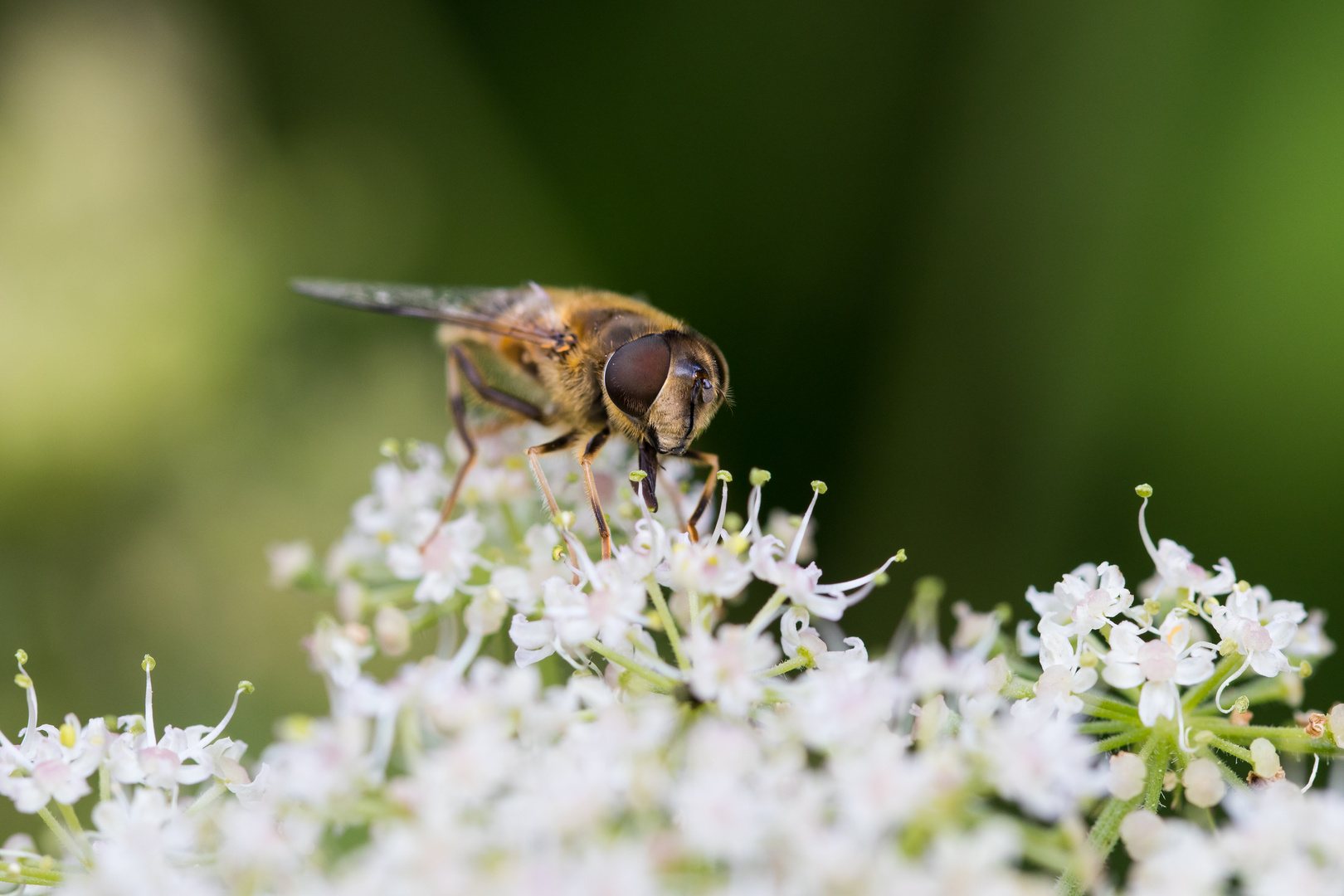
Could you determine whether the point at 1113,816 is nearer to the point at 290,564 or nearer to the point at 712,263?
the point at 290,564

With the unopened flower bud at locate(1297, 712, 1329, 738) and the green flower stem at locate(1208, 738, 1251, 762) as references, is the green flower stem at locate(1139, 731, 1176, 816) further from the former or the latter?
the unopened flower bud at locate(1297, 712, 1329, 738)

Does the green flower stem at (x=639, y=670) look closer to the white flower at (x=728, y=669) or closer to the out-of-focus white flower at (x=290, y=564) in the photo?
the white flower at (x=728, y=669)

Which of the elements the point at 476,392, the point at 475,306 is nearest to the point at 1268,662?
the point at 476,392

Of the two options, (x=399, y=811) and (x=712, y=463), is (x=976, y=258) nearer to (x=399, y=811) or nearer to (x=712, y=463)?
(x=712, y=463)


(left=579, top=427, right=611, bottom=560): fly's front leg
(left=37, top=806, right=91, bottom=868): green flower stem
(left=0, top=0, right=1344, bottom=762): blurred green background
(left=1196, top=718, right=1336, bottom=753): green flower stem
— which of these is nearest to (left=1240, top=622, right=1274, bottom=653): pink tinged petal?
(left=1196, top=718, right=1336, bottom=753): green flower stem

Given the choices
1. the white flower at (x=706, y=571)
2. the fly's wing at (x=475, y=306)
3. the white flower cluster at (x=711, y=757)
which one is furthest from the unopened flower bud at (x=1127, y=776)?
the fly's wing at (x=475, y=306)
